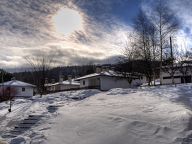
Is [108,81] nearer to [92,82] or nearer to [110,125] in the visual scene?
[92,82]

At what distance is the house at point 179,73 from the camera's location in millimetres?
45406

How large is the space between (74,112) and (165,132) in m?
6.75

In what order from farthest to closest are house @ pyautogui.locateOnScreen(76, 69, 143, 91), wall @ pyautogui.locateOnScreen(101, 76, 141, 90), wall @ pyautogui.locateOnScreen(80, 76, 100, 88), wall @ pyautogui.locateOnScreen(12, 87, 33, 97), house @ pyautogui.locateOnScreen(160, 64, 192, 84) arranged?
wall @ pyautogui.locateOnScreen(12, 87, 33, 97), wall @ pyautogui.locateOnScreen(80, 76, 100, 88), wall @ pyautogui.locateOnScreen(101, 76, 141, 90), house @ pyautogui.locateOnScreen(76, 69, 143, 91), house @ pyautogui.locateOnScreen(160, 64, 192, 84)

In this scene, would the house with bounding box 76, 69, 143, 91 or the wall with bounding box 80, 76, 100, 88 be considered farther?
the wall with bounding box 80, 76, 100, 88

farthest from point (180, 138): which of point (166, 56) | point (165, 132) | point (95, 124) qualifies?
point (166, 56)

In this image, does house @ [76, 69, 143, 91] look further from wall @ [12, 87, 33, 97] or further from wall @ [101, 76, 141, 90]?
wall @ [12, 87, 33, 97]

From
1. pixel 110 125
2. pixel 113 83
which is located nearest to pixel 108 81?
pixel 113 83

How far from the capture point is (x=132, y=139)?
11398mm

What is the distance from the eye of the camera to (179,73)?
169ft

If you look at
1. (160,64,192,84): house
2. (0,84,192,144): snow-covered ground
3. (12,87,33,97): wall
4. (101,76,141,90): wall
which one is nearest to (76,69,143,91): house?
(101,76,141,90): wall

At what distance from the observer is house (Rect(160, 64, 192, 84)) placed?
1788 inches

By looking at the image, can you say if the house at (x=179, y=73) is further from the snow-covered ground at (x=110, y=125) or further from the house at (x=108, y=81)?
the snow-covered ground at (x=110, y=125)

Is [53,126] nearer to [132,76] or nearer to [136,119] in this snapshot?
[136,119]

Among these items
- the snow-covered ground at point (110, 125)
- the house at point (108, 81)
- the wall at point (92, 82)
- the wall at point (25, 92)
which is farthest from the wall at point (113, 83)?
the snow-covered ground at point (110, 125)
